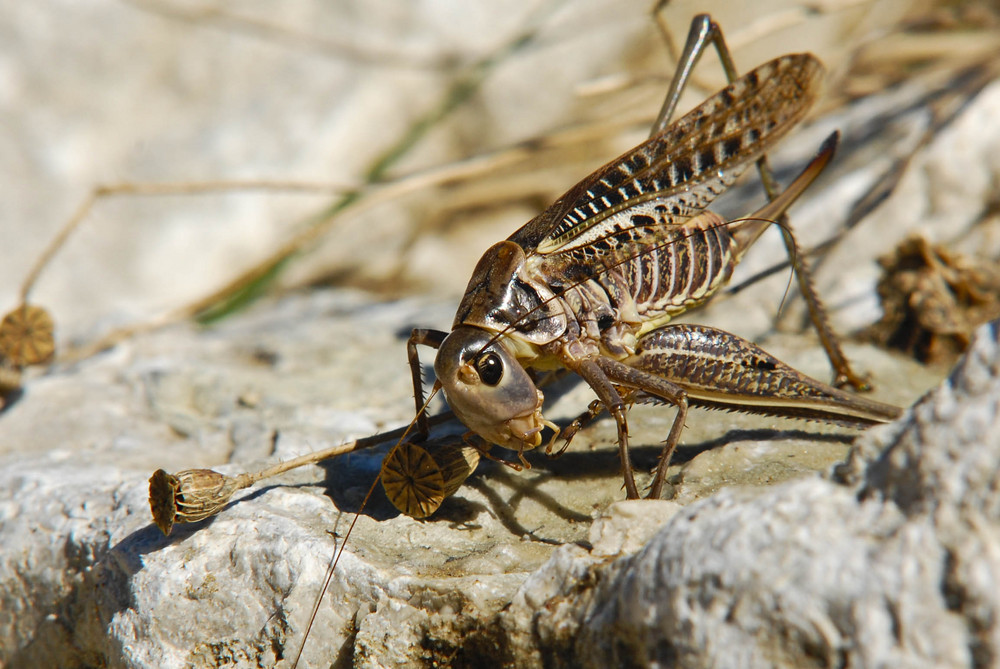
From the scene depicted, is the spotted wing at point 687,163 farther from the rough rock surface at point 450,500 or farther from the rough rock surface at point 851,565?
the rough rock surface at point 851,565

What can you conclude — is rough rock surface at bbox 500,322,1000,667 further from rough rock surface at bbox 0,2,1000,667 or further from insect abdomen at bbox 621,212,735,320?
insect abdomen at bbox 621,212,735,320

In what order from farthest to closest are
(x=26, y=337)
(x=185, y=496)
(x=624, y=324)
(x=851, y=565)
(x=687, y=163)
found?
1. (x=26, y=337)
2. (x=687, y=163)
3. (x=624, y=324)
4. (x=185, y=496)
5. (x=851, y=565)

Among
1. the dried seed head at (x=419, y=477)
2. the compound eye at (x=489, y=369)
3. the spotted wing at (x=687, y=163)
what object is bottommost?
the dried seed head at (x=419, y=477)

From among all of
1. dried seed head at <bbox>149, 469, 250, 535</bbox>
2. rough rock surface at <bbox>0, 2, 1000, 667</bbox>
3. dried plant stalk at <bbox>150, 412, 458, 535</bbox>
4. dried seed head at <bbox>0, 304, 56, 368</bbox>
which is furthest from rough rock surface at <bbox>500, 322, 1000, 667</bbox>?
dried seed head at <bbox>0, 304, 56, 368</bbox>

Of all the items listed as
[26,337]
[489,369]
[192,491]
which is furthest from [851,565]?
[26,337]

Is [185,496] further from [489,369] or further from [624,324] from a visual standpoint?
[624,324]

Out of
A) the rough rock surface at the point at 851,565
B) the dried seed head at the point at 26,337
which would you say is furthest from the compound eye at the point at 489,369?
the dried seed head at the point at 26,337

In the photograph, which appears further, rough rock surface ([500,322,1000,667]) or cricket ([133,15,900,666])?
cricket ([133,15,900,666])
